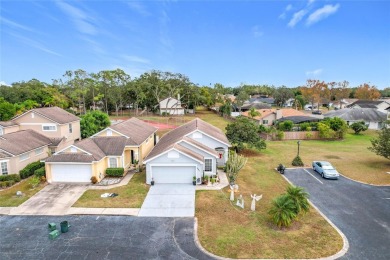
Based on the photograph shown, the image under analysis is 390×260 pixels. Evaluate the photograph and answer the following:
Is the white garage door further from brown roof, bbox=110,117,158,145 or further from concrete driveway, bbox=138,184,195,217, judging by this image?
concrete driveway, bbox=138,184,195,217

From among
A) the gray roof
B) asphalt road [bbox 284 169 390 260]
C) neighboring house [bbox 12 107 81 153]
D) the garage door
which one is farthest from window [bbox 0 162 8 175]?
the gray roof

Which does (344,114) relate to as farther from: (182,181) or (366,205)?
(182,181)

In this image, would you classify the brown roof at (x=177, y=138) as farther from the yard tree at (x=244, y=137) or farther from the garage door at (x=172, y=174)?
the yard tree at (x=244, y=137)

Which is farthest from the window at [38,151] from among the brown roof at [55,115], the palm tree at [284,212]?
the palm tree at [284,212]

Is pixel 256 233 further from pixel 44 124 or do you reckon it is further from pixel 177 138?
pixel 44 124

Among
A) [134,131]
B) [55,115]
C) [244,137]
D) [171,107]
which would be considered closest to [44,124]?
[55,115]

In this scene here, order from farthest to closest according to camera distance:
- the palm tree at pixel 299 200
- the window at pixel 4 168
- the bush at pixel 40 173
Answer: the window at pixel 4 168 < the bush at pixel 40 173 < the palm tree at pixel 299 200
